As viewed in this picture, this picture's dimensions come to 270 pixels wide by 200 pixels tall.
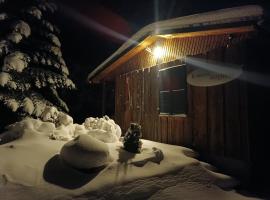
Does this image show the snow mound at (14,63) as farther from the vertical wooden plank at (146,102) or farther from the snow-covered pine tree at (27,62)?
the vertical wooden plank at (146,102)

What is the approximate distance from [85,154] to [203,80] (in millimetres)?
3431

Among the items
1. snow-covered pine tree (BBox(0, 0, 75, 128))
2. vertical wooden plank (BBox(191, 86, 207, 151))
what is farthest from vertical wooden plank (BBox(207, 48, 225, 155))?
snow-covered pine tree (BBox(0, 0, 75, 128))

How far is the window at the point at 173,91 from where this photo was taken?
22.4 ft

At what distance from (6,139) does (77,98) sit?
47.4 ft

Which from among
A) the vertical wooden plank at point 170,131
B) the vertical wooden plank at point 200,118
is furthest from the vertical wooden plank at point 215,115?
the vertical wooden plank at point 170,131

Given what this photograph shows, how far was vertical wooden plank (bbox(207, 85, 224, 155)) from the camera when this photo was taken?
5.59 m

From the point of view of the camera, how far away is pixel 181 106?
6.87 m

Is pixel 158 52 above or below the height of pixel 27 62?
below

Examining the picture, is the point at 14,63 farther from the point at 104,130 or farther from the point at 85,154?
the point at 85,154

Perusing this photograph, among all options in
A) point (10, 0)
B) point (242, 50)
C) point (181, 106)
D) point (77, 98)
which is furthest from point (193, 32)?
point (77, 98)

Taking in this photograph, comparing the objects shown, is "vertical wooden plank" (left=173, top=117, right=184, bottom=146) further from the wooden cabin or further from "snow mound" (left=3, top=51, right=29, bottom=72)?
"snow mound" (left=3, top=51, right=29, bottom=72)

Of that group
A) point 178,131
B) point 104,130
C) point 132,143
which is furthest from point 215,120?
point 104,130

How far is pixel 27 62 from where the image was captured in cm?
1087

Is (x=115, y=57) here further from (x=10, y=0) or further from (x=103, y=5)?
(x=103, y=5)
